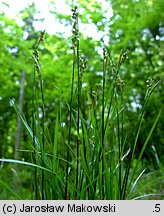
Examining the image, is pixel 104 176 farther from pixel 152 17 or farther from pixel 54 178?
pixel 152 17

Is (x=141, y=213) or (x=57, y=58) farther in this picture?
(x=57, y=58)

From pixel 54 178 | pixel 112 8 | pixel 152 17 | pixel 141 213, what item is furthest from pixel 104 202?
pixel 112 8

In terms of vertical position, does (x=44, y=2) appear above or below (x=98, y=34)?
above

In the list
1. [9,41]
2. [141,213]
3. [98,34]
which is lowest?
[141,213]

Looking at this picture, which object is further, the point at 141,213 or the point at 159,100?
the point at 159,100

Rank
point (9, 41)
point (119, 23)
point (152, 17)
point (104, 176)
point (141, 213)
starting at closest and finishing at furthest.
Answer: point (141, 213)
point (104, 176)
point (9, 41)
point (152, 17)
point (119, 23)

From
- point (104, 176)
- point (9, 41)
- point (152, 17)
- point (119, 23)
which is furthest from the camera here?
point (119, 23)

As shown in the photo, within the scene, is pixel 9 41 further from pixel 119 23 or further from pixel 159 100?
pixel 159 100

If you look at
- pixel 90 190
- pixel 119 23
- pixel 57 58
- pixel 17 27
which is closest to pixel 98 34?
pixel 119 23

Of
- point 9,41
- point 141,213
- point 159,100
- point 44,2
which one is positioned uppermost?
point 44,2
